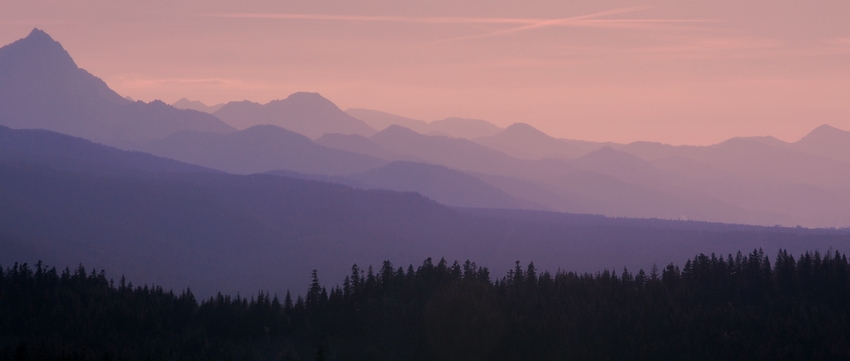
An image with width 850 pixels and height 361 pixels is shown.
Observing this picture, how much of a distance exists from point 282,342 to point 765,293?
285 feet

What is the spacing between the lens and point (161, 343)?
148375 millimetres

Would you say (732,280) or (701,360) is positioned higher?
(732,280)

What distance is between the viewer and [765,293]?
552 feet

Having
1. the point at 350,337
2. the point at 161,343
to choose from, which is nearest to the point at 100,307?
the point at 161,343

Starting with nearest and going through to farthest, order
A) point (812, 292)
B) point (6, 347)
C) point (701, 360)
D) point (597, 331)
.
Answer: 1. point (6, 347)
2. point (701, 360)
3. point (597, 331)
4. point (812, 292)

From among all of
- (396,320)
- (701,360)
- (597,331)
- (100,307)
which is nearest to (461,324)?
(396,320)

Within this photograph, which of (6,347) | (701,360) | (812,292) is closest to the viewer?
(6,347)

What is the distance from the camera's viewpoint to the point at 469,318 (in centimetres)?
15800

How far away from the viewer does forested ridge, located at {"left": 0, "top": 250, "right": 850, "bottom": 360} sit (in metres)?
144

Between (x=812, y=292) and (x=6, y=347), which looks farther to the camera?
(x=812, y=292)

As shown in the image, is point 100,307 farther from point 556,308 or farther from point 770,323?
point 770,323

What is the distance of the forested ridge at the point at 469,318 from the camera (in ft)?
472

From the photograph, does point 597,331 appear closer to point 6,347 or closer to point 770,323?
point 770,323

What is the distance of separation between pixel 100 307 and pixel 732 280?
114494 mm
